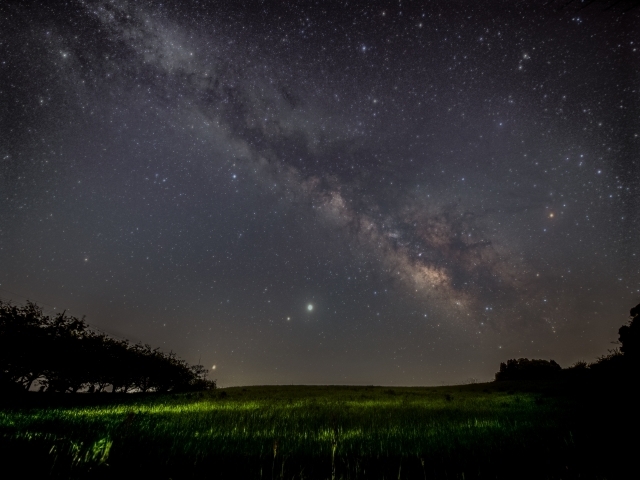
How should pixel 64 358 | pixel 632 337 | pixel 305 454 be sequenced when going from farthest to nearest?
pixel 64 358, pixel 632 337, pixel 305 454

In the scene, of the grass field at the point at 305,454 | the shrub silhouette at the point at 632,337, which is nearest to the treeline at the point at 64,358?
the grass field at the point at 305,454

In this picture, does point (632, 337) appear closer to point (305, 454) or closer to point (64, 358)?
point (305, 454)

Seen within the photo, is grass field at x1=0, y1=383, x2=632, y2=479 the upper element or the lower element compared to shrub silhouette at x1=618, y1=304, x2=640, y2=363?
lower

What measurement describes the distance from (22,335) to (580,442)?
39159mm

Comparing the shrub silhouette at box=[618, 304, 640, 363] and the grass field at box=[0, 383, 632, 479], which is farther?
the shrub silhouette at box=[618, 304, 640, 363]

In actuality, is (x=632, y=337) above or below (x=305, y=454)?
above

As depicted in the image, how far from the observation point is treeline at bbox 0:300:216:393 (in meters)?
26.4

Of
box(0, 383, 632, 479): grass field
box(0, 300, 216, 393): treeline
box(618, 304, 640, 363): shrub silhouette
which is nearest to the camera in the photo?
box(0, 383, 632, 479): grass field

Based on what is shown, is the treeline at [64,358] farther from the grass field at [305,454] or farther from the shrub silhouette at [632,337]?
the shrub silhouette at [632,337]

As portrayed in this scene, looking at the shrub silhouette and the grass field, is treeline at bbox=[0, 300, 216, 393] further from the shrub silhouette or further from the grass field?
the shrub silhouette

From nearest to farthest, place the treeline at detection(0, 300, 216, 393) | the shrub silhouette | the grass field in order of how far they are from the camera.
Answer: the grass field → the shrub silhouette → the treeline at detection(0, 300, 216, 393)

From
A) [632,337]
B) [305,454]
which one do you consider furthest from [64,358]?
[632,337]

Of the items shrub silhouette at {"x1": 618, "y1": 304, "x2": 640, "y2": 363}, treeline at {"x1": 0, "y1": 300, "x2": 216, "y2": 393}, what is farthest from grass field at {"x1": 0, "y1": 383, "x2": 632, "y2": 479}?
treeline at {"x1": 0, "y1": 300, "x2": 216, "y2": 393}

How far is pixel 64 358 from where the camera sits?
29.3 m
